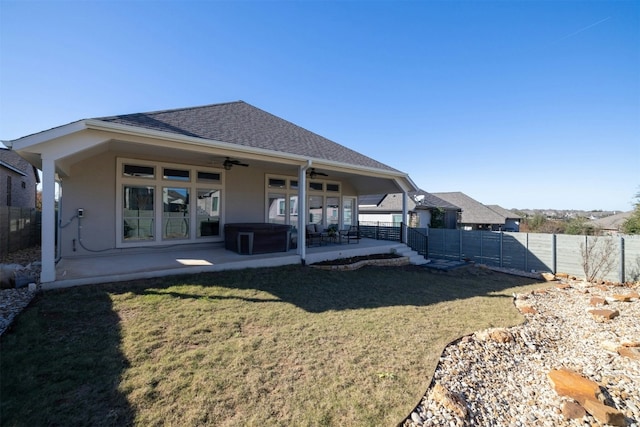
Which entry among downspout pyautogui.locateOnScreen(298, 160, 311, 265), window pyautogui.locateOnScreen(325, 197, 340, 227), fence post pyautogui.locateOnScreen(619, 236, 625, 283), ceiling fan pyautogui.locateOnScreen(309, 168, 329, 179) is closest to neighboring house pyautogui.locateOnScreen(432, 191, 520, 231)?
fence post pyautogui.locateOnScreen(619, 236, 625, 283)

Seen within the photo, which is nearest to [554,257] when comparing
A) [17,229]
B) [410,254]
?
[410,254]

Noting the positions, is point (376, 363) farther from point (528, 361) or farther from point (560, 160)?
point (560, 160)

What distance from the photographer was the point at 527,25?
900 centimetres

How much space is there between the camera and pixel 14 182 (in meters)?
15.1

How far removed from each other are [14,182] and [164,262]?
51.2ft

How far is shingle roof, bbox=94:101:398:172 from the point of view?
6727 millimetres

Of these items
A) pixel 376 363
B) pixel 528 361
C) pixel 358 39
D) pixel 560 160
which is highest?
pixel 358 39

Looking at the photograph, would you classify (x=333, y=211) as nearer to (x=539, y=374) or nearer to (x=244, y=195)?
(x=244, y=195)

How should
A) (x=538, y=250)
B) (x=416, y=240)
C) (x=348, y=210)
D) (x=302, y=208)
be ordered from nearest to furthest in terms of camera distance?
(x=302, y=208) < (x=538, y=250) < (x=416, y=240) < (x=348, y=210)

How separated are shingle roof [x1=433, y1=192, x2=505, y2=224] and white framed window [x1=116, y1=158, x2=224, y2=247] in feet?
88.8

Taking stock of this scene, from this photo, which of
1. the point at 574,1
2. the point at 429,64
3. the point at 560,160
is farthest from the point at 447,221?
the point at 574,1

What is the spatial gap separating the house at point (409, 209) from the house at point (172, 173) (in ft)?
37.7

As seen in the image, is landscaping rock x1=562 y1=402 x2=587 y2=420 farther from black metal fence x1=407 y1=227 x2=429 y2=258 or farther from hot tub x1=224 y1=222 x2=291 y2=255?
black metal fence x1=407 y1=227 x2=429 y2=258

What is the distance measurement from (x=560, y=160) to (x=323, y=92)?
1530cm
